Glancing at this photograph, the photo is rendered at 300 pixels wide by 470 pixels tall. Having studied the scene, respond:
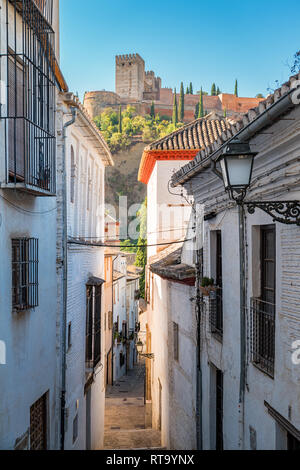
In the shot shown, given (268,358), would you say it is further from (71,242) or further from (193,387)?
(71,242)

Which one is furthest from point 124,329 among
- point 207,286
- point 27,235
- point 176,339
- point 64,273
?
point 27,235

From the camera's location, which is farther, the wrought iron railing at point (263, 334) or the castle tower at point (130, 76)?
the castle tower at point (130, 76)

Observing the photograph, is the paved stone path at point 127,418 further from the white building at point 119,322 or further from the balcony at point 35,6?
the balcony at point 35,6

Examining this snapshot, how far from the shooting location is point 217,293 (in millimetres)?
7766

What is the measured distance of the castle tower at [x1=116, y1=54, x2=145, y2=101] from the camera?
3467 inches

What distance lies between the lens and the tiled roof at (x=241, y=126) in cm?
394

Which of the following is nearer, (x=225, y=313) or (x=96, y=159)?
(x=225, y=313)

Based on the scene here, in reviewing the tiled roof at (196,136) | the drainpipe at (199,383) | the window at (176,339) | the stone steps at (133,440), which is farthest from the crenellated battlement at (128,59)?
the drainpipe at (199,383)

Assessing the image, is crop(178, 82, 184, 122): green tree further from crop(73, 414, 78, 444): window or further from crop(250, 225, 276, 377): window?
crop(250, 225, 276, 377): window

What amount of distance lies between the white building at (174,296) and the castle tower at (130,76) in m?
71.6

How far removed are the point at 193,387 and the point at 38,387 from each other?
10.0 feet

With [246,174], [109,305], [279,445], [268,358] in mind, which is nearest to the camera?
[246,174]

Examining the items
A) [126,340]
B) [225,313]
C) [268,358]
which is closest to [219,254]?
[225,313]

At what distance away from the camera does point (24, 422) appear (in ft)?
22.7
